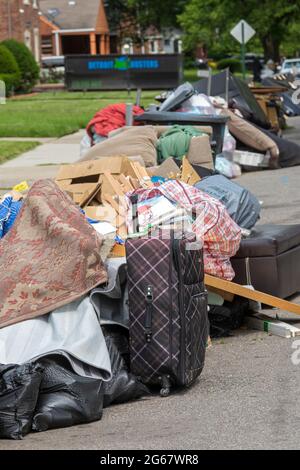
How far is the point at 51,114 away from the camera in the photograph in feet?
98.0

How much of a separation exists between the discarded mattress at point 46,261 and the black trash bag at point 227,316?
3.83 ft

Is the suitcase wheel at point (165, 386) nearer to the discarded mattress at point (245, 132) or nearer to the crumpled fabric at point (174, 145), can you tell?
the crumpled fabric at point (174, 145)

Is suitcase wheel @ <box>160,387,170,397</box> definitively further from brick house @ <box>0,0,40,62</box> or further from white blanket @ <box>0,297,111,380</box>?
brick house @ <box>0,0,40,62</box>

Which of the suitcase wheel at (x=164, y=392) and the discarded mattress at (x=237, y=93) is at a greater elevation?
the suitcase wheel at (x=164, y=392)

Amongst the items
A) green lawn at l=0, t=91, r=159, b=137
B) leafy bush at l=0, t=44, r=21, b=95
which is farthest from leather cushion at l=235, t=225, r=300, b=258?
leafy bush at l=0, t=44, r=21, b=95

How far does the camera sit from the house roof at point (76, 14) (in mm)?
74812

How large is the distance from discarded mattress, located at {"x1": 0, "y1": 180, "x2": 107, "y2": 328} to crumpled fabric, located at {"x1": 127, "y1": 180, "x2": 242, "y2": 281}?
3.00ft

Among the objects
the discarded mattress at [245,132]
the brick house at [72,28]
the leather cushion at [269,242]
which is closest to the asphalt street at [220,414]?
the leather cushion at [269,242]

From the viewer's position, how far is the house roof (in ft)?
Result: 245

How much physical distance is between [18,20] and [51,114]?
24193 mm

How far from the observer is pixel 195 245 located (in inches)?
230

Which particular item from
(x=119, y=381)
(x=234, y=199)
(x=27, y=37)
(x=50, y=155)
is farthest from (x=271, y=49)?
(x=119, y=381)

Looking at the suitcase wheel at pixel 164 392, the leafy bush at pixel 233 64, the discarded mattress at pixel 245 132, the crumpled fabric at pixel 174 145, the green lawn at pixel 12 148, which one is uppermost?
the suitcase wheel at pixel 164 392
